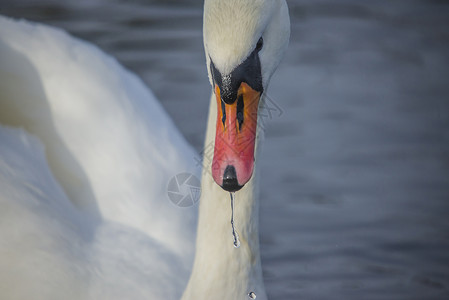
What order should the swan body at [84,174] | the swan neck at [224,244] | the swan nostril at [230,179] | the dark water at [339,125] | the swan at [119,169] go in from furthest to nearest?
the dark water at [339,125], the swan body at [84,174], the swan neck at [224,244], the swan at [119,169], the swan nostril at [230,179]

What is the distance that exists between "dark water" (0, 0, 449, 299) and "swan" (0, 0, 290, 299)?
2.99 ft

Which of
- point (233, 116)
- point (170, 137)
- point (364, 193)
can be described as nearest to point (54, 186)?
point (170, 137)

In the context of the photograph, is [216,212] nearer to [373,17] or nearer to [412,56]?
[412,56]

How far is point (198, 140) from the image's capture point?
614 cm

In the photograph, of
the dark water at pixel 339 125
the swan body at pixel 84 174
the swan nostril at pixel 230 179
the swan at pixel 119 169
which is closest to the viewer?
the swan nostril at pixel 230 179

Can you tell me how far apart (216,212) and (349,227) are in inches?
82.0

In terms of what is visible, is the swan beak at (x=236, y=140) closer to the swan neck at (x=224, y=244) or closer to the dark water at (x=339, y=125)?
the swan neck at (x=224, y=244)

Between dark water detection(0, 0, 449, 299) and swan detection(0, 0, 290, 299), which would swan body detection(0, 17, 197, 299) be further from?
dark water detection(0, 0, 449, 299)

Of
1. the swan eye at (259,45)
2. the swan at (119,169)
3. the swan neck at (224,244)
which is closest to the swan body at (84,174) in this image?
the swan at (119,169)

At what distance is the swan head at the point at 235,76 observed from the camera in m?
2.66

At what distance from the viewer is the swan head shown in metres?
2.66

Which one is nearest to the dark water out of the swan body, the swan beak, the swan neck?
the swan body

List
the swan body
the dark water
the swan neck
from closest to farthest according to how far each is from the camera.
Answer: the swan neck → the swan body → the dark water

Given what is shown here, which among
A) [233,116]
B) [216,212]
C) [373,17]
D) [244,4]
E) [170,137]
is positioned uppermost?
→ [244,4]
